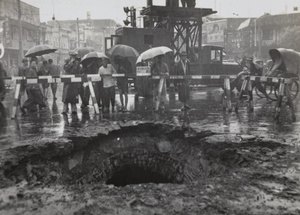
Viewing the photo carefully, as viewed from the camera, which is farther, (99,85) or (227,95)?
(99,85)

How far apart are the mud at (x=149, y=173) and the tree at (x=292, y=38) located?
33.4 m

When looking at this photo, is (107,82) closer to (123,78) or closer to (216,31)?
(123,78)

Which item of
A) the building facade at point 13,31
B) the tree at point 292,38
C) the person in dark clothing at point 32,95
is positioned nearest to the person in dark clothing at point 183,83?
the person in dark clothing at point 32,95

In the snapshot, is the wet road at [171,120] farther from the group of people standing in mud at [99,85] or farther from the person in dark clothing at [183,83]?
the person in dark clothing at [183,83]

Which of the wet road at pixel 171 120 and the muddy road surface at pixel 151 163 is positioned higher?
the wet road at pixel 171 120

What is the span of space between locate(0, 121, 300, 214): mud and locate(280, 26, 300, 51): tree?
110 ft

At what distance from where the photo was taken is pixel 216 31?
157 ft

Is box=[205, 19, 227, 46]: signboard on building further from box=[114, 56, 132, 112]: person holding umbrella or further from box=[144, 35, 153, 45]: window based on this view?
box=[114, 56, 132, 112]: person holding umbrella

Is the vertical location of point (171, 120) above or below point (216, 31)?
below

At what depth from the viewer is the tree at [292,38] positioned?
33.5 metres

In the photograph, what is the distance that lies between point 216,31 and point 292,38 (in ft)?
51.5

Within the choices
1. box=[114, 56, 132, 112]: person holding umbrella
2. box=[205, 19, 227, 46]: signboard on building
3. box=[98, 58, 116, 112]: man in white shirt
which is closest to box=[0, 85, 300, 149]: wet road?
box=[98, 58, 116, 112]: man in white shirt

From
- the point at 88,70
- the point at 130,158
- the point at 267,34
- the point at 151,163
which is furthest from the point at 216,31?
the point at 130,158

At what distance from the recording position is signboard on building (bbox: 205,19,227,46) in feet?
153
